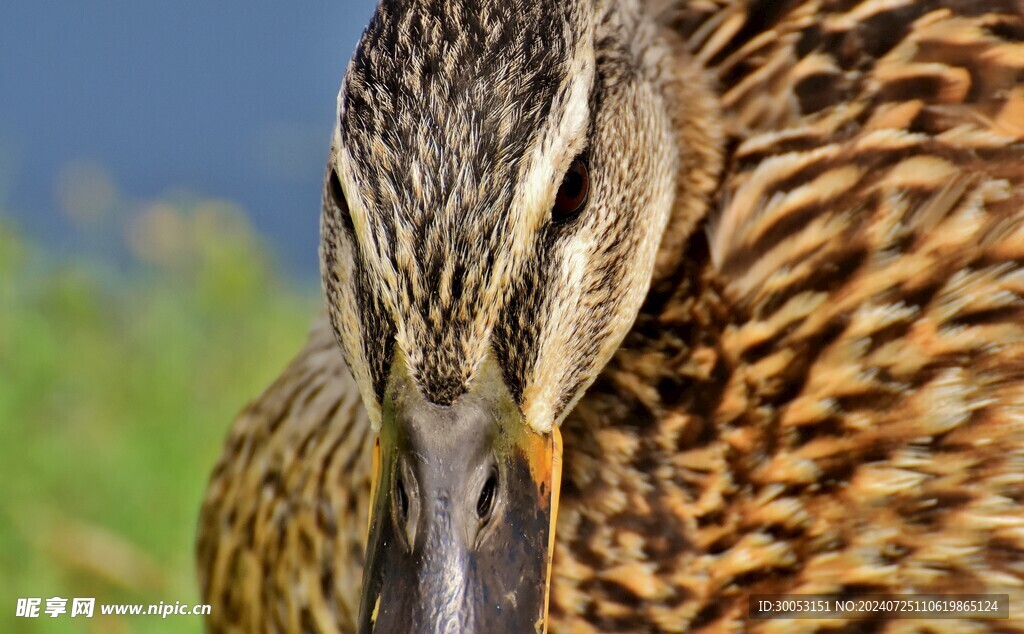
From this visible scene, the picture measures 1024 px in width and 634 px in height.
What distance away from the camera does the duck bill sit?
1538 millimetres

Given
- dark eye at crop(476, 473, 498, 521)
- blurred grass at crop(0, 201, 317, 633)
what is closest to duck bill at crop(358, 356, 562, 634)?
dark eye at crop(476, 473, 498, 521)

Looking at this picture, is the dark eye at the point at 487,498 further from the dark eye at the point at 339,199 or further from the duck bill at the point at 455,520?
the dark eye at the point at 339,199

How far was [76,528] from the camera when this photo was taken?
3061mm

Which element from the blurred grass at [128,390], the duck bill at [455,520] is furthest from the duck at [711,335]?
the blurred grass at [128,390]

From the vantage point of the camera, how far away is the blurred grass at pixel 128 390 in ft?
9.80

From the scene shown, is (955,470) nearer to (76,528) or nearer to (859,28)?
(859,28)

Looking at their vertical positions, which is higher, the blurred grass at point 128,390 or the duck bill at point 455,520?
the blurred grass at point 128,390

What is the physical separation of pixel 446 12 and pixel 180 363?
7.16ft

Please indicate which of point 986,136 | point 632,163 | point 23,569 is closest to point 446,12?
point 632,163

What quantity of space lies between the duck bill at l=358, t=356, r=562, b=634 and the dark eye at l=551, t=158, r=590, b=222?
205 mm

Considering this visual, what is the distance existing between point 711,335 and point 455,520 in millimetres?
499

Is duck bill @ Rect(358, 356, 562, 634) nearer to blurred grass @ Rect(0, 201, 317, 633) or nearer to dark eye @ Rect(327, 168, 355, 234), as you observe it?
dark eye @ Rect(327, 168, 355, 234)

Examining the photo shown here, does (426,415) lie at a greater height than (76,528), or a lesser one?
lesser

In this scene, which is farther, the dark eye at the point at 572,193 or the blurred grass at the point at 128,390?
the blurred grass at the point at 128,390
